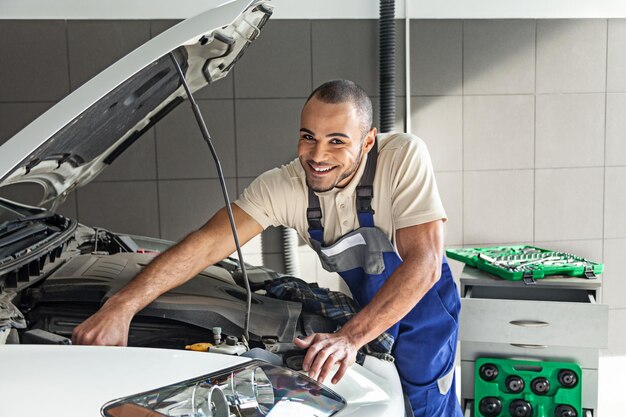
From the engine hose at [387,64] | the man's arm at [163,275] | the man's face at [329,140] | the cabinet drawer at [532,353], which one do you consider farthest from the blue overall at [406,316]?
the engine hose at [387,64]

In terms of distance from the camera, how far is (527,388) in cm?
230

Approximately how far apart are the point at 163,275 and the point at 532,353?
1350 mm

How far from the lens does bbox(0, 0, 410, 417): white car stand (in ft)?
3.69

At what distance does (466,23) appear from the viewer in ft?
11.1

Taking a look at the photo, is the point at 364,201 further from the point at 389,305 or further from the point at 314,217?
the point at 389,305

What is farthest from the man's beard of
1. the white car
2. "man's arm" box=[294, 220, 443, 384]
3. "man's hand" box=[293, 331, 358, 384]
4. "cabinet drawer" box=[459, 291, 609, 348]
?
"cabinet drawer" box=[459, 291, 609, 348]

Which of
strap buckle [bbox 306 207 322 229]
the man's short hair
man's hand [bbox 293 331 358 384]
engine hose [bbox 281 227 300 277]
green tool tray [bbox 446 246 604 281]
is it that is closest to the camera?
man's hand [bbox 293 331 358 384]

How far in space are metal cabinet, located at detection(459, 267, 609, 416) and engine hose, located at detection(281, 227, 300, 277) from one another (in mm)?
1202

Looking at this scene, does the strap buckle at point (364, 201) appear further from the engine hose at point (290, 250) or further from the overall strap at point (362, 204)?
the engine hose at point (290, 250)

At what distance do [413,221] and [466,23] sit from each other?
194 centimetres

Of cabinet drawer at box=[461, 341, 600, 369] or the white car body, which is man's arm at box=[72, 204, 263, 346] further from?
cabinet drawer at box=[461, 341, 600, 369]

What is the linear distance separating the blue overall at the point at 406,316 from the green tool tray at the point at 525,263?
639 mm

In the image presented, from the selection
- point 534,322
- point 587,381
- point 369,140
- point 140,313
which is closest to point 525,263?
point 534,322

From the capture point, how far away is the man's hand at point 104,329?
1.46 m
